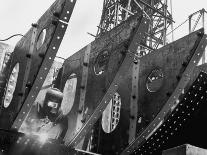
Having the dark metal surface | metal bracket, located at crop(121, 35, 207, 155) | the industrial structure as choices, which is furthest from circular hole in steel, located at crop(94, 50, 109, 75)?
the dark metal surface

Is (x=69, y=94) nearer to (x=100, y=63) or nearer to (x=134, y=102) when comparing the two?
(x=100, y=63)

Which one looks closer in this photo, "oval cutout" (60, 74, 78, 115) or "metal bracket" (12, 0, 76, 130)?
"metal bracket" (12, 0, 76, 130)

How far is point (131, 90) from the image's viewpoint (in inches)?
257

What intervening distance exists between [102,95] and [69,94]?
182cm

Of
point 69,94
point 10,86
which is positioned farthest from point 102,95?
point 10,86

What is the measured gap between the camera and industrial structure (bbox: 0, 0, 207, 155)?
4.65m

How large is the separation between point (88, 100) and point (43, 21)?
1.89m

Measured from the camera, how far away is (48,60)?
443cm

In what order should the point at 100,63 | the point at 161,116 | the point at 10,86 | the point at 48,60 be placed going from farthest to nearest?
the point at 10,86 < the point at 100,63 < the point at 161,116 < the point at 48,60

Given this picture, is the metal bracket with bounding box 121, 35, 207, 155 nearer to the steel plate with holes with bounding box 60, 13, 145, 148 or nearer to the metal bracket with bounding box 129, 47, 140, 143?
the metal bracket with bounding box 129, 47, 140, 143

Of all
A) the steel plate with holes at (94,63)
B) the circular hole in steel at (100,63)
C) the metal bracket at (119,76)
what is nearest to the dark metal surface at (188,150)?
the metal bracket at (119,76)

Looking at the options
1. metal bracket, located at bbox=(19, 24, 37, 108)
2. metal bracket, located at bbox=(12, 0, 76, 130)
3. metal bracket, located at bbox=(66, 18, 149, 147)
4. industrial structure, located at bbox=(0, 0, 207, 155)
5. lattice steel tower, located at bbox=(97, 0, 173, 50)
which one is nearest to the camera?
metal bracket, located at bbox=(12, 0, 76, 130)

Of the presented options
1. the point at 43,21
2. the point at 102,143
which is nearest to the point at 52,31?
the point at 43,21

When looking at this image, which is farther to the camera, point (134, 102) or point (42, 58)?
point (134, 102)
